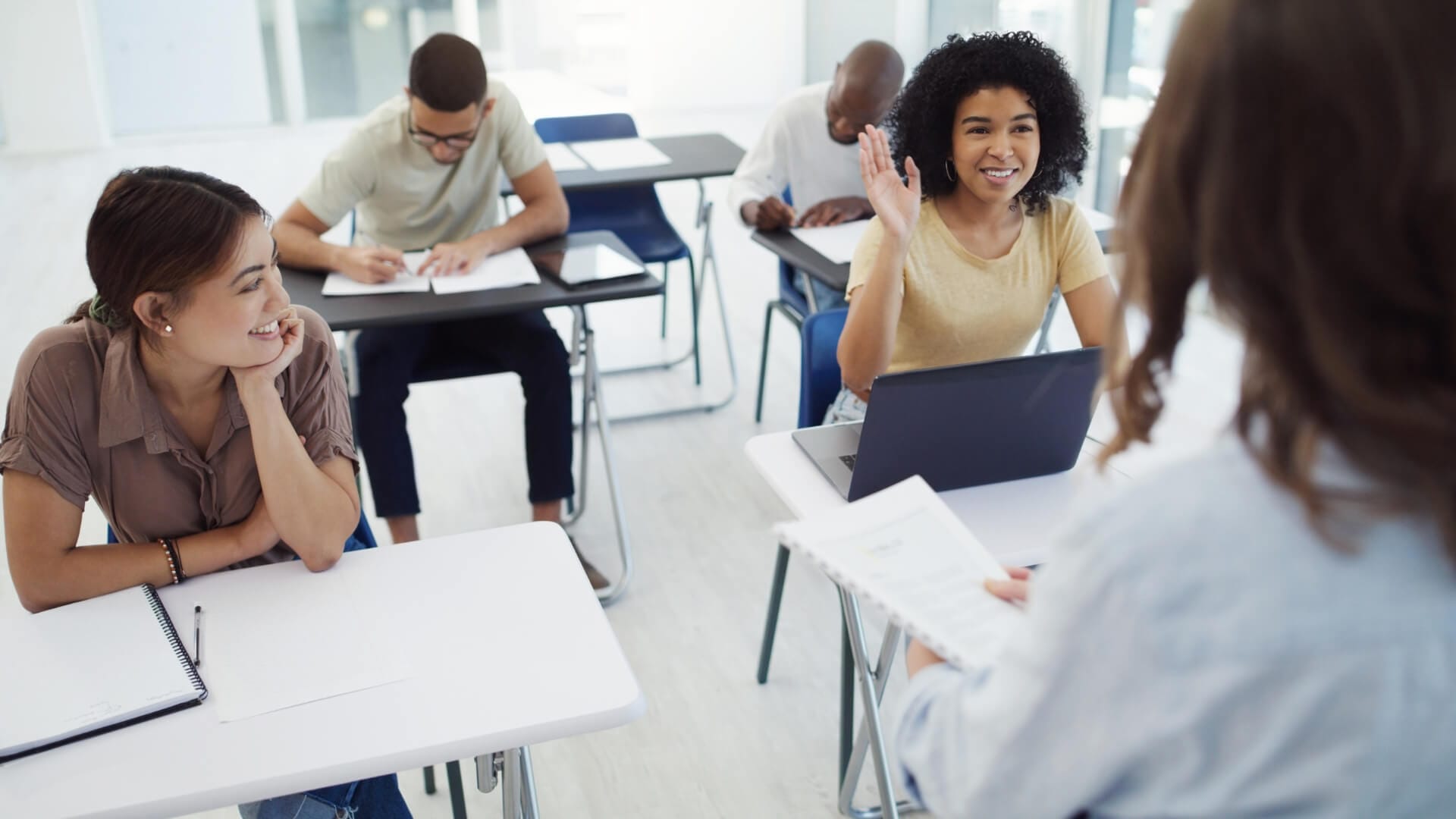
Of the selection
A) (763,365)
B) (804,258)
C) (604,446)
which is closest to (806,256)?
(804,258)

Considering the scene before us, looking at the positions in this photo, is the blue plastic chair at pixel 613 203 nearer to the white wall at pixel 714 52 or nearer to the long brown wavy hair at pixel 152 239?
the long brown wavy hair at pixel 152 239

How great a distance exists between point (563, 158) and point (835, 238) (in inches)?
36.7

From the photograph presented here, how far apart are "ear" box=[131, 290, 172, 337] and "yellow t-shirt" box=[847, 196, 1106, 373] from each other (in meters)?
1.03

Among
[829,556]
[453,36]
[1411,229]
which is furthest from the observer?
[453,36]

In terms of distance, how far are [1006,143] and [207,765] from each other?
4.78ft

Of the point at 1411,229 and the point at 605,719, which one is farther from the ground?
the point at 1411,229

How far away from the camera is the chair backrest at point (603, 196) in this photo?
3.56 meters

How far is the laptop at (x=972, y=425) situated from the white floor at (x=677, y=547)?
0.53m

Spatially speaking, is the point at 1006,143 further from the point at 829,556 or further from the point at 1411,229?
the point at 1411,229

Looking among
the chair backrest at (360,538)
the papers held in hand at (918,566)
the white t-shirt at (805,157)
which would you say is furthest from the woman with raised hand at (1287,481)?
the white t-shirt at (805,157)

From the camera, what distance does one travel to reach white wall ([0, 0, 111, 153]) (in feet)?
20.8

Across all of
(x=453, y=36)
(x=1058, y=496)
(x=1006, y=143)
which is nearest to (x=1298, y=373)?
(x=1058, y=496)

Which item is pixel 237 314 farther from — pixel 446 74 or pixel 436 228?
pixel 436 228

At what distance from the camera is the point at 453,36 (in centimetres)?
260
